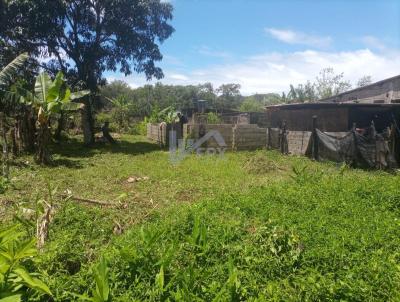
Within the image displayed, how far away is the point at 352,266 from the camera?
3.35 meters

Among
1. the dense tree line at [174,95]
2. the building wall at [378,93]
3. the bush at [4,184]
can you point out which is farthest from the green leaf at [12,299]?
the dense tree line at [174,95]

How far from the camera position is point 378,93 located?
695 inches

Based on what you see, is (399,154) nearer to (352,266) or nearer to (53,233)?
(352,266)

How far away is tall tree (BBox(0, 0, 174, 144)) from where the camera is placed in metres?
14.1

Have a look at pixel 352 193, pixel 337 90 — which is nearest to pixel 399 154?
pixel 352 193

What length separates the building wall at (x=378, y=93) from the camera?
16.5m

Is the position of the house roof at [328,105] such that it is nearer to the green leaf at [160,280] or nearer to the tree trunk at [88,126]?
the tree trunk at [88,126]

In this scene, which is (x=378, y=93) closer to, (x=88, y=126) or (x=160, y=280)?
(x=88, y=126)

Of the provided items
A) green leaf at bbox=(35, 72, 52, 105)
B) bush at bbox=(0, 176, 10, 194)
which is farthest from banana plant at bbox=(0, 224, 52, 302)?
green leaf at bbox=(35, 72, 52, 105)

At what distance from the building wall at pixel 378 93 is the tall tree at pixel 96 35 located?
1132 cm

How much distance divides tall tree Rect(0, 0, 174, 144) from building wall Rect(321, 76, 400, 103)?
11.3m

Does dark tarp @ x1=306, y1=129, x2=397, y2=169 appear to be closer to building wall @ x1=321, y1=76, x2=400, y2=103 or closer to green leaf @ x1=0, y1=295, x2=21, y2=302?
building wall @ x1=321, y1=76, x2=400, y2=103

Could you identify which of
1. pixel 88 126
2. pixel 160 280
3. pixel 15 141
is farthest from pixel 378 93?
pixel 160 280

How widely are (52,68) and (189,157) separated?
8530 millimetres
